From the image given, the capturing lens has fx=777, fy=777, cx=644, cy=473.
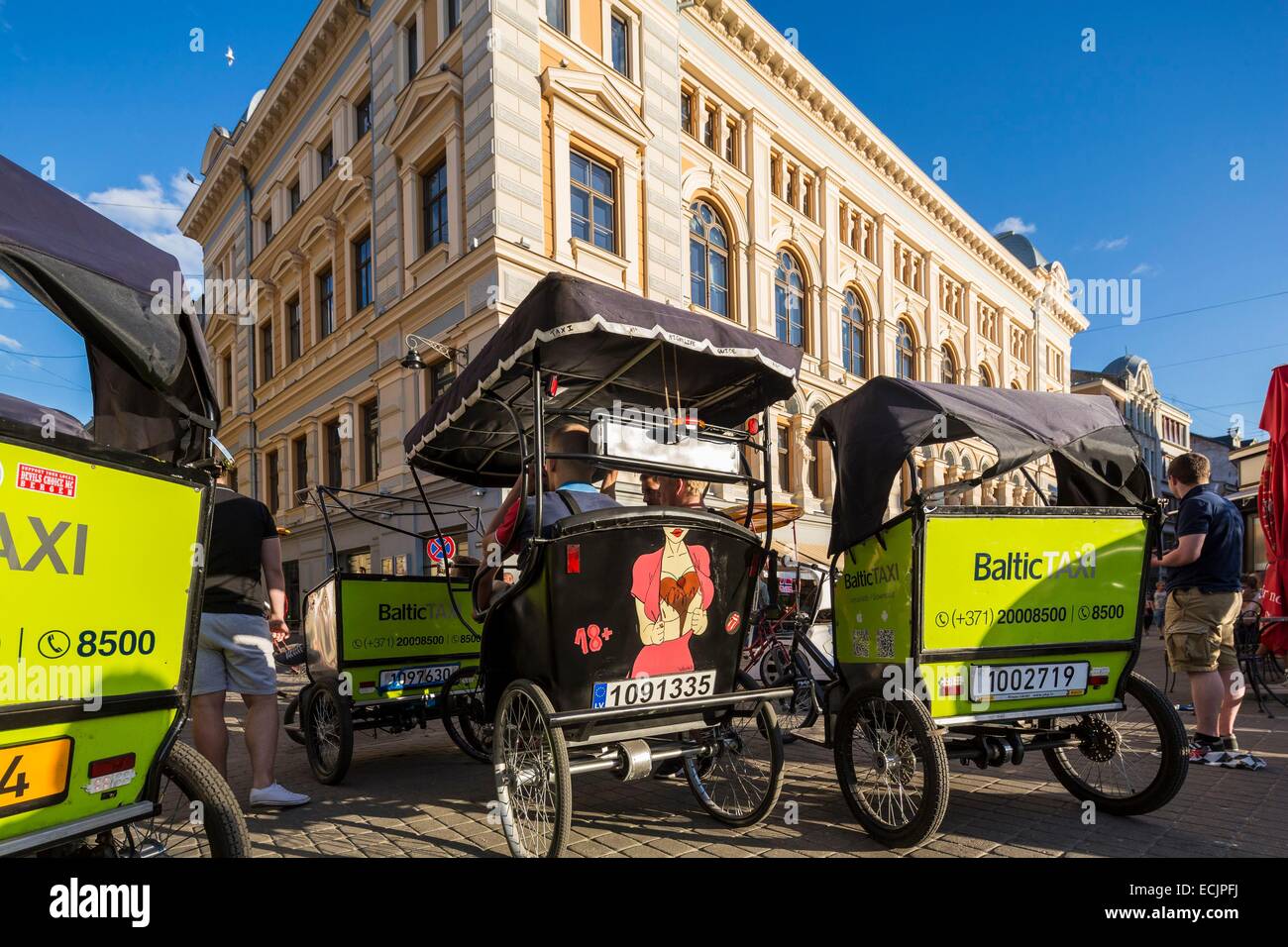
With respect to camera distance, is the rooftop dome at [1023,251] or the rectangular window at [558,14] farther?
the rooftop dome at [1023,251]

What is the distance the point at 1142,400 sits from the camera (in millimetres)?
60594

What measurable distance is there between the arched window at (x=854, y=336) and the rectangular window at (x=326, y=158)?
53.4ft

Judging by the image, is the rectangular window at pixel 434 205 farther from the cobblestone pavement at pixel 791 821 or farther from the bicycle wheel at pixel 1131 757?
the bicycle wheel at pixel 1131 757

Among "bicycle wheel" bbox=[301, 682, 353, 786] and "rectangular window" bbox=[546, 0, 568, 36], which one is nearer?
"bicycle wheel" bbox=[301, 682, 353, 786]

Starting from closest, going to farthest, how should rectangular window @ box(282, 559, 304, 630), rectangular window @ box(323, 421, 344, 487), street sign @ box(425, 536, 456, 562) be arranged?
1. street sign @ box(425, 536, 456, 562)
2. rectangular window @ box(323, 421, 344, 487)
3. rectangular window @ box(282, 559, 304, 630)

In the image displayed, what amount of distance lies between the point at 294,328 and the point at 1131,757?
2503 cm

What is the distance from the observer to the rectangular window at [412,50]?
18266mm

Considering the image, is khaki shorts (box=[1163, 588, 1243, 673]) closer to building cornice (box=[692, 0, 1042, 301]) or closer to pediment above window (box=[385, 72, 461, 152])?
pediment above window (box=[385, 72, 461, 152])

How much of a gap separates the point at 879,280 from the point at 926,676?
2629cm

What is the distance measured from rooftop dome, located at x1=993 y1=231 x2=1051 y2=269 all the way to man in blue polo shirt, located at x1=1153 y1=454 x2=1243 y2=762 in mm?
44034

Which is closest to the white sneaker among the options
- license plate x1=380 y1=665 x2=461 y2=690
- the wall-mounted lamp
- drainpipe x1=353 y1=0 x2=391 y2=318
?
license plate x1=380 y1=665 x2=461 y2=690

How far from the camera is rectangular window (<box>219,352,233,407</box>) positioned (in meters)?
29.3

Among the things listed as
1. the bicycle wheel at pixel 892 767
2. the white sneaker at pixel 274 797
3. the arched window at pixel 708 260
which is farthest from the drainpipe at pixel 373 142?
the bicycle wheel at pixel 892 767

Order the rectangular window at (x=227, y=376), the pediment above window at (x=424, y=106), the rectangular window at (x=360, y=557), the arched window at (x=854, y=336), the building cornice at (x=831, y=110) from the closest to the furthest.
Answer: the pediment above window at (x=424, y=106), the rectangular window at (x=360, y=557), the building cornice at (x=831, y=110), the arched window at (x=854, y=336), the rectangular window at (x=227, y=376)
